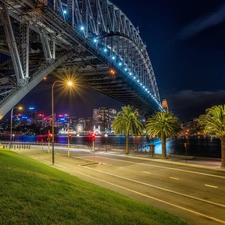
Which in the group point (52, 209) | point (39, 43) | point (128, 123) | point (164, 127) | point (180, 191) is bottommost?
point (180, 191)

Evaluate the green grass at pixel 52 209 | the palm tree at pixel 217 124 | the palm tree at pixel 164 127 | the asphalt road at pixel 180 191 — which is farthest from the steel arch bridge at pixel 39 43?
the palm tree at pixel 217 124

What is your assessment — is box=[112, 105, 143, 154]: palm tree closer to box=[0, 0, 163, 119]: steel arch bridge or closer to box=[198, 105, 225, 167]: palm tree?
box=[0, 0, 163, 119]: steel arch bridge

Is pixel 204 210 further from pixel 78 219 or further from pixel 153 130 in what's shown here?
pixel 153 130

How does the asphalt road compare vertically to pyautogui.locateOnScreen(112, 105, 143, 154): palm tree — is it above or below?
below

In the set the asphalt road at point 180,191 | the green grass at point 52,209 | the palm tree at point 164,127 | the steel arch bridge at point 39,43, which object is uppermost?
the steel arch bridge at point 39,43

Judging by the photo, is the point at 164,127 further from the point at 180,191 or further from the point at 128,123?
the point at 180,191

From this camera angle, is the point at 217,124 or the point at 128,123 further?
the point at 128,123

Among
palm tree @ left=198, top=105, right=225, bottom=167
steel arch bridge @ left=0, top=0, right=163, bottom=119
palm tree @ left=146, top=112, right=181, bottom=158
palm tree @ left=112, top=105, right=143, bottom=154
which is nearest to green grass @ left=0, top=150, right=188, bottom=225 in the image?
steel arch bridge @ left=0, top=0, right=163, bottom=119

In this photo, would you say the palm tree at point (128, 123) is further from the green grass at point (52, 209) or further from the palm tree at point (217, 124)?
the green grass at point (52, 209)

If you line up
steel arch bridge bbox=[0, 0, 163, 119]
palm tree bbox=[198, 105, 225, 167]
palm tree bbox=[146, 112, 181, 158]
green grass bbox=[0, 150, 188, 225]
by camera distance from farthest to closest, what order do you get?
palm tree bbox=[146, 112, 181, 158] < palm tree bbox=[198, 105, 225, 167] < steel arch bridge bbox=[0, 0, 163, 119] < green grass bbox=[0, 150, 188, 225]

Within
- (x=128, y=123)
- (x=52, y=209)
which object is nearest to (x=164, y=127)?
(x=128, y=123)

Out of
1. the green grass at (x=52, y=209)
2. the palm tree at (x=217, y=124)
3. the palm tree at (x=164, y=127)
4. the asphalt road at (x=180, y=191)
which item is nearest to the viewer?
the green grass at (x=52, y=209)

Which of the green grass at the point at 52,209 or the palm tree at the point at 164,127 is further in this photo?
the palm tree at the point at 164,127

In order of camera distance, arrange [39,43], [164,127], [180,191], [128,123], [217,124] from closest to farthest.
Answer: [180,191] → [217,124] → [39,43] → [164,127] → [128,123]
